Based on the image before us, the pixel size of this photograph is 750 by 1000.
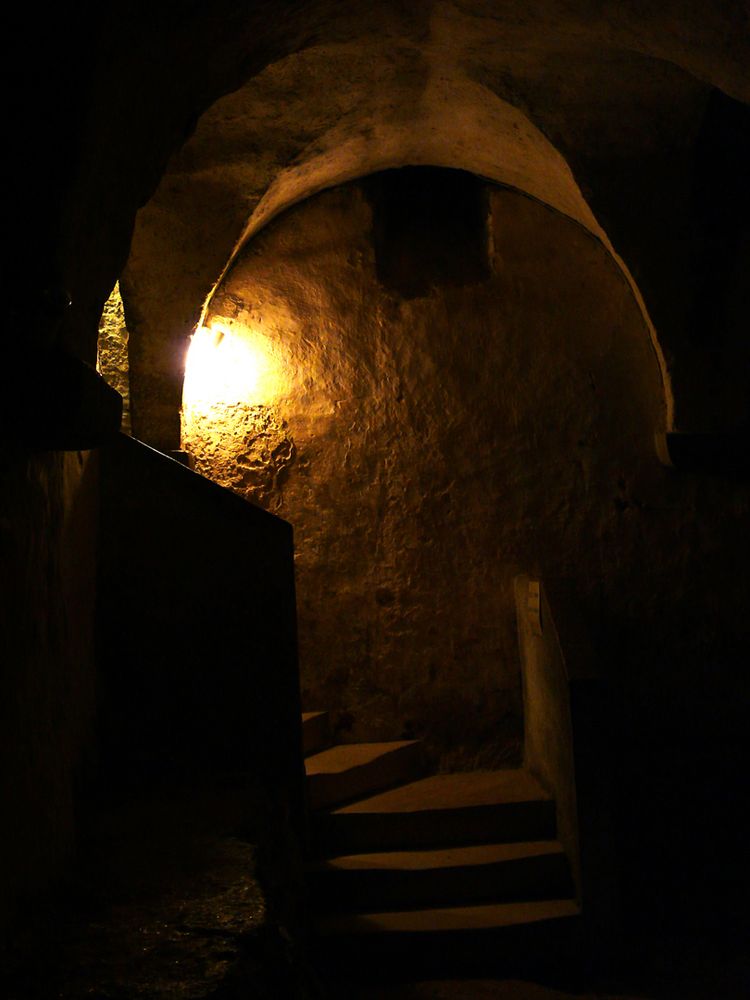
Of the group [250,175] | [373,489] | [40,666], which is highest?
[250,175]

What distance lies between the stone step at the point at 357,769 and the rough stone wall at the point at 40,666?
2.01 metres

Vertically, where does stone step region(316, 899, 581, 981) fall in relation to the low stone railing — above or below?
below

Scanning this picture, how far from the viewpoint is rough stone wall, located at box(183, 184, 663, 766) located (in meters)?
6.30

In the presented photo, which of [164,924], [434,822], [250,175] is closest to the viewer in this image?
[164,924]

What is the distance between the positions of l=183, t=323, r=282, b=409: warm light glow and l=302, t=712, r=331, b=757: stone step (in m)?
2.16

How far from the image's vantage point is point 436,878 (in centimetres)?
479

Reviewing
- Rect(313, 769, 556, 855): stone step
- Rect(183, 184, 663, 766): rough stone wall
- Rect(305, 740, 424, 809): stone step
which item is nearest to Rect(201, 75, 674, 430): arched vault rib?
Rect(183, 184, 663, 766): rough stone wall

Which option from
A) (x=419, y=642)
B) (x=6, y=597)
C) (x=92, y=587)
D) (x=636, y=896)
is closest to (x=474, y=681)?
(x=419, y=642)

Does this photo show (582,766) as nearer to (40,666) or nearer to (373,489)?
(373,489)

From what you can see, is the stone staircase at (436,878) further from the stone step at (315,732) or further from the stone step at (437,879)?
the stone step at (315,732)

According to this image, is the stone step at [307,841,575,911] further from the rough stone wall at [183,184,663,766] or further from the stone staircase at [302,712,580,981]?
the rough stone wall at [183,184,663,766]

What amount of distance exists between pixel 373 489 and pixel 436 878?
2.64 metres

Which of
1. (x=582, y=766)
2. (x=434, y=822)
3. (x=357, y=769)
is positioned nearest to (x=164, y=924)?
(x=582, y=766)

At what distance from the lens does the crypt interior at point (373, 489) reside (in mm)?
2682
